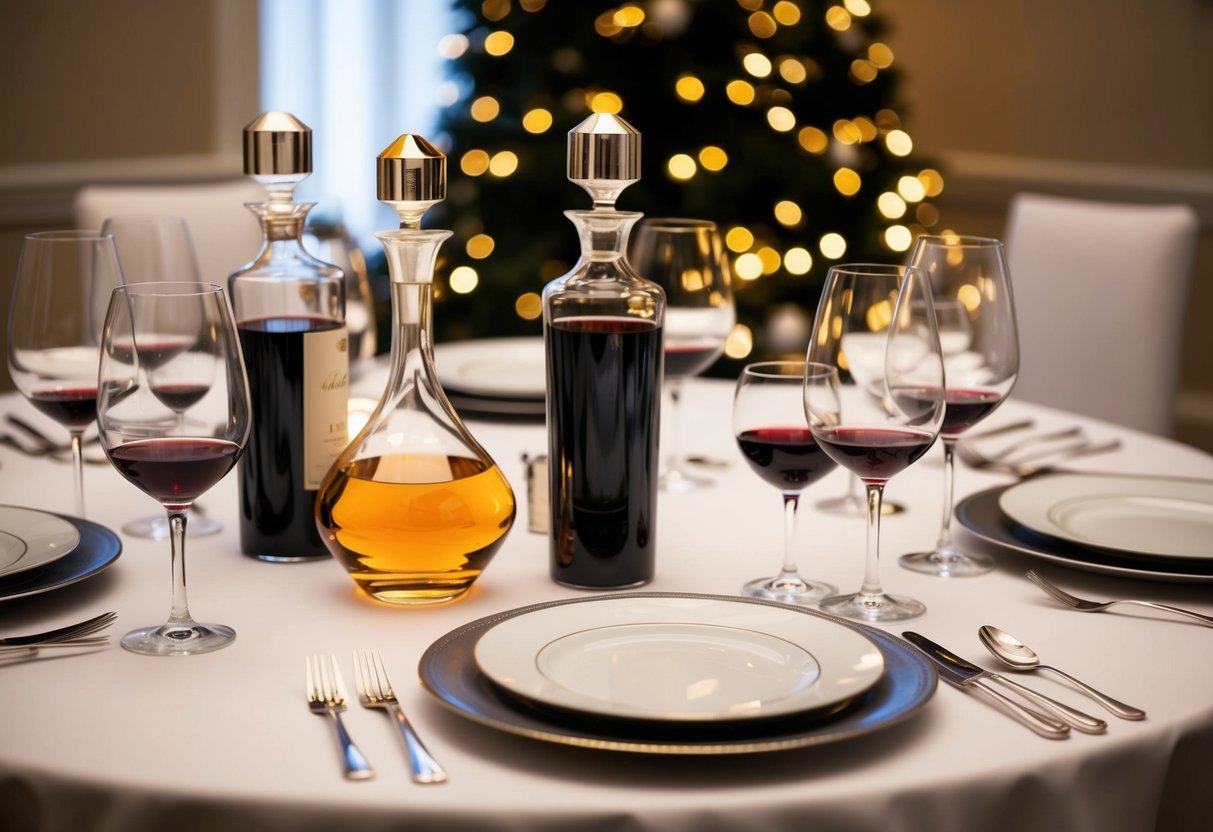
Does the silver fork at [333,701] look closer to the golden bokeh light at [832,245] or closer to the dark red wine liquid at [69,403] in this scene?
the dark red wine liquid at [69,403]

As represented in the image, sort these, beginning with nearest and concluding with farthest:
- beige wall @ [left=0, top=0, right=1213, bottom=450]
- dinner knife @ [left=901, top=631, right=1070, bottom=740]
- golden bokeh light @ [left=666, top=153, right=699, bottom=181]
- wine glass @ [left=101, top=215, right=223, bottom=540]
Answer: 1. dinner knife @ [left=901, top=631, right=1070, bottom=740]
2. wine glass @ [left=101, top=215, right=223, bottom=540]
3. golden bokeh light @ [left=666, top=153, right=699, bottom=181]
4. beige wall @ [left=0, top=0, right=1213, bottom=450]

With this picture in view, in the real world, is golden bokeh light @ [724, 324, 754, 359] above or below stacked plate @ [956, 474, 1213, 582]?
above

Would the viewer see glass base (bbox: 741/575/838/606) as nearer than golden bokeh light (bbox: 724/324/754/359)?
Yes

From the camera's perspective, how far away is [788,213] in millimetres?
3428

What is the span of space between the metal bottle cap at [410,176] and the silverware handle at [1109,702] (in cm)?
64

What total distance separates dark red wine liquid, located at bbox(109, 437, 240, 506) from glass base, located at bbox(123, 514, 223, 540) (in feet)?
1.08

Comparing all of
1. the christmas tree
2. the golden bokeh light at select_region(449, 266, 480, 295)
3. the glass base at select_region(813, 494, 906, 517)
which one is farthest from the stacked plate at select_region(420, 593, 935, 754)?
the golden bokeh light at select_region(449, 266, 480, 295)

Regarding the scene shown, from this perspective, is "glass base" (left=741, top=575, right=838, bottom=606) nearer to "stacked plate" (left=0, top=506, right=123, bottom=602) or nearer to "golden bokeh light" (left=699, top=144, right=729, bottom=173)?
"stacked plate" (left=0, top=506, right=123, bottom=602)

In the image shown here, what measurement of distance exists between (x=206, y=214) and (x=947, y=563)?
1.87m

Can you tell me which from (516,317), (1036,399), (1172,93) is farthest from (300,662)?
(1172,93)

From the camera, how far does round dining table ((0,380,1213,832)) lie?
0.82m

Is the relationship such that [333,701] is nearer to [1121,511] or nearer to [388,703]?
[388,703]

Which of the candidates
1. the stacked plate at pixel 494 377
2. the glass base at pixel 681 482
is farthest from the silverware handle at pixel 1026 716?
the stacked plate at pixel 494 377

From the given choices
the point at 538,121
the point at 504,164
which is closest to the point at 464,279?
the point at 504,164
